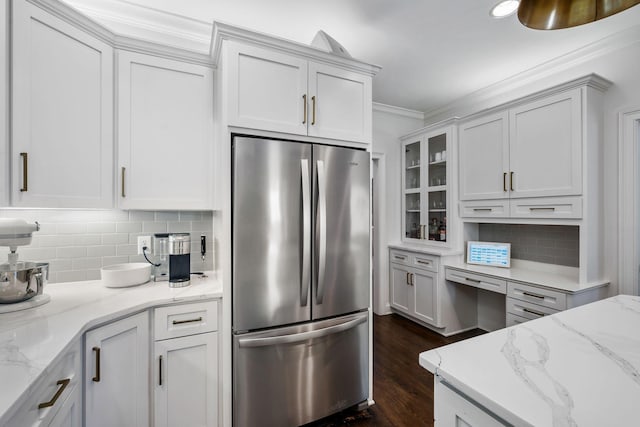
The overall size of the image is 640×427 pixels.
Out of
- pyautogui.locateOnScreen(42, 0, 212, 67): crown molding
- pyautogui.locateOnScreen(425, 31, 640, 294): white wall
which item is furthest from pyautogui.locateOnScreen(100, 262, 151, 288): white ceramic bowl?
pyautogui.locateOnScreen(425, 31, 640, 294): white wall

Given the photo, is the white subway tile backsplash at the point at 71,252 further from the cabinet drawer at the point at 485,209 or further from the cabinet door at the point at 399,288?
the cabinet drawer at the point at 485,209

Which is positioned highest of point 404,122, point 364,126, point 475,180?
point 404,122

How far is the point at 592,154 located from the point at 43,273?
3676 millimetres

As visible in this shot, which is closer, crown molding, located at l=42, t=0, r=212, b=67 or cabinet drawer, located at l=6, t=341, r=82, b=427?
cabinet drawer, located at l=6, t=341, r=82, b=427

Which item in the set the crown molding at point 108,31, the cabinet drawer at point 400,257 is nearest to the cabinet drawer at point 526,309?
the cabinet drawer at point 400,257

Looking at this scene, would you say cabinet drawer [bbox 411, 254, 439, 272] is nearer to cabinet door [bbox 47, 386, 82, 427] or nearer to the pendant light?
the pendant light

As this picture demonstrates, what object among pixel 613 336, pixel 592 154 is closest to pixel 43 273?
pixel 613 336

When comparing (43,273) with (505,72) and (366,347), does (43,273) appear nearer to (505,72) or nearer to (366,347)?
(366,347)

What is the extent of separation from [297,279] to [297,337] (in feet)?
1.09

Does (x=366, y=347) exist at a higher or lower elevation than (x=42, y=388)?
lower

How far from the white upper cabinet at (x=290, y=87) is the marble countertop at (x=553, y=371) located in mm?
1403

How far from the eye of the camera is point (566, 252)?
267cm

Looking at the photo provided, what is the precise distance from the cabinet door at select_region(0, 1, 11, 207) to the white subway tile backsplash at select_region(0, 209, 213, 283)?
613mm

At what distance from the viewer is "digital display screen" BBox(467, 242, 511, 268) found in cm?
298
